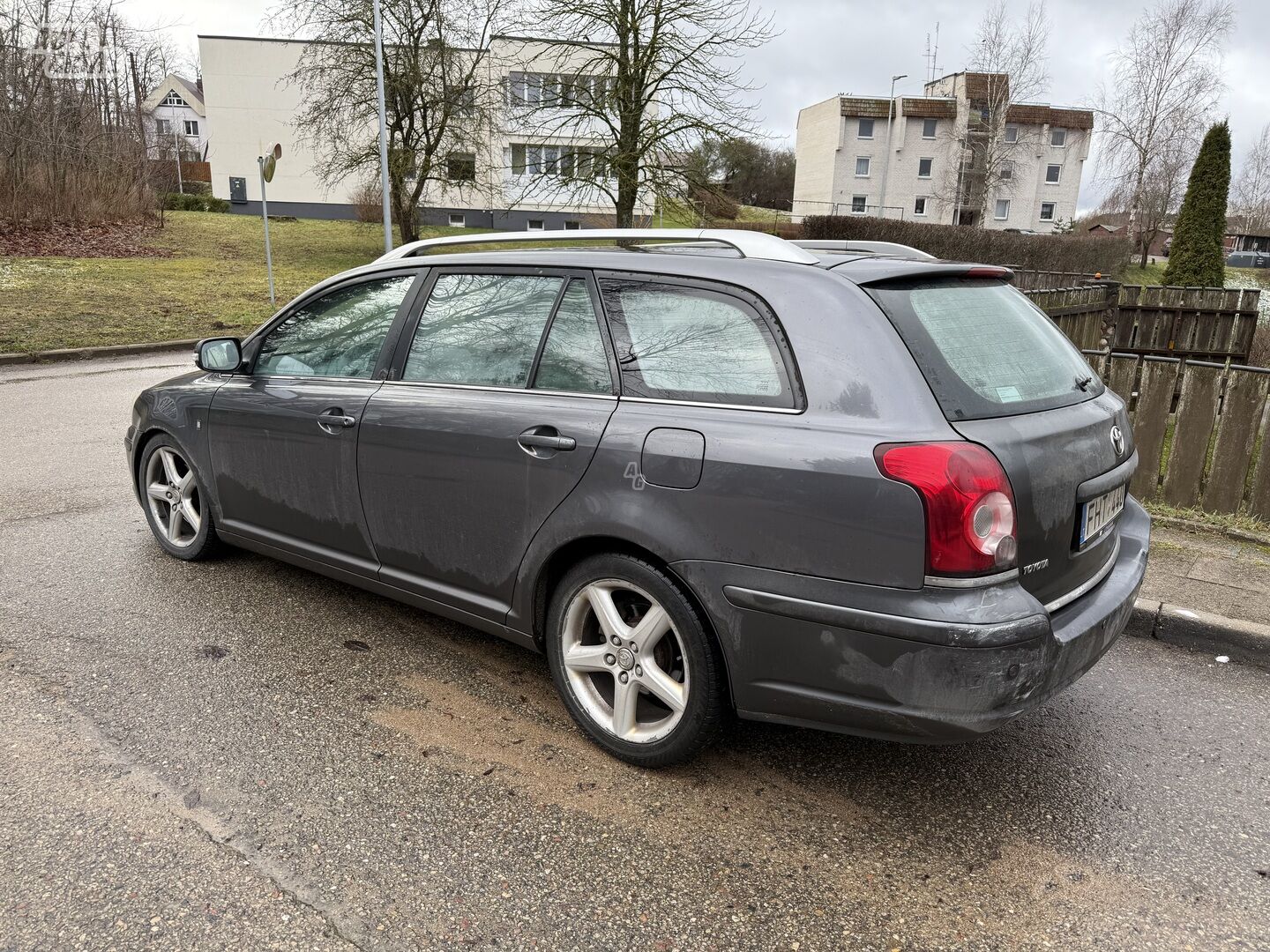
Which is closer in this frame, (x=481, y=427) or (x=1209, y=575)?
(x=481, y=427)

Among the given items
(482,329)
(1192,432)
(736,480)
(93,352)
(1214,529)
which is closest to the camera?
(736,480)

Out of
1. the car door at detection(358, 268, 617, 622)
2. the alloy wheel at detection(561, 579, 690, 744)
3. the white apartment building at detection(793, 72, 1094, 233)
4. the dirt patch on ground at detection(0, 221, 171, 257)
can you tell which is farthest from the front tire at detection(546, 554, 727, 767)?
the white apartment building at detection(793, 72, 1094, 233)

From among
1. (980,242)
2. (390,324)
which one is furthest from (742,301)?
(980,242)

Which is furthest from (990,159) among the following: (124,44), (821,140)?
(124,44)

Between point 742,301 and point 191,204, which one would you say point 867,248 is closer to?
point 742,301

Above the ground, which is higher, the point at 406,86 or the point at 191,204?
the point at 406,86

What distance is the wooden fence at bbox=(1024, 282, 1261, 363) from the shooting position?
40.0ft

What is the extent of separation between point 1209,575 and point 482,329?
403 cm

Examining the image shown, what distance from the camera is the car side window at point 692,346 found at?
2.70 m

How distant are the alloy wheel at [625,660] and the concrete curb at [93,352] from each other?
12.4 meters

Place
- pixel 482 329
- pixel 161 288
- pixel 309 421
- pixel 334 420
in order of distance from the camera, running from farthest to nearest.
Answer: pixel 161 288, pixel 309 421, pixel 334 420, pixel 482 329

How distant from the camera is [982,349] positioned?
109 inches

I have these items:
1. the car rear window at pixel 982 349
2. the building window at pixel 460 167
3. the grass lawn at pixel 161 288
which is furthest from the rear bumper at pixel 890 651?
the building window at pixel 460 167

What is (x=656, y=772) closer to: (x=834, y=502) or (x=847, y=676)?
(x=847, y=676)
